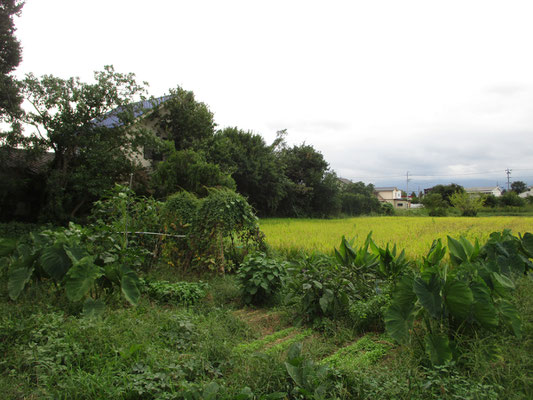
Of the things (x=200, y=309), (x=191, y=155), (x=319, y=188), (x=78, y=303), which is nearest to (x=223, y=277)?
(x=200, y=309)

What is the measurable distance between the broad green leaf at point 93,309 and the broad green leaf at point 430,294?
8.64ft

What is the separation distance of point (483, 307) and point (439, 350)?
1.55 feet

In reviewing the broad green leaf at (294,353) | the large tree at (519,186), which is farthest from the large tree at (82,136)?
the large tree at (519,186)

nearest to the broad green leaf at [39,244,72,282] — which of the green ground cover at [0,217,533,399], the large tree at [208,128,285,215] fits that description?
the green ground cover at [0,217,533,399]

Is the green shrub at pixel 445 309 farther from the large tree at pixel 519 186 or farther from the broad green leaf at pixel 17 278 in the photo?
the large tree at pixel 519 186

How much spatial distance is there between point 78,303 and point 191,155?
10.3 meters

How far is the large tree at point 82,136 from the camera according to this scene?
1160cm

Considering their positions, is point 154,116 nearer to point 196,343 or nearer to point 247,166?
point 247,166

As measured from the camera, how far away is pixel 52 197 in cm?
1175

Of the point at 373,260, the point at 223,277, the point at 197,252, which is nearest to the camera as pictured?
the point at 373,260

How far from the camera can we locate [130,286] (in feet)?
10.2

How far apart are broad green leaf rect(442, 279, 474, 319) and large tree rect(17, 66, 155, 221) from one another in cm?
1175

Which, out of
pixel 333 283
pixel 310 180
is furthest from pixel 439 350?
pixel 310 180

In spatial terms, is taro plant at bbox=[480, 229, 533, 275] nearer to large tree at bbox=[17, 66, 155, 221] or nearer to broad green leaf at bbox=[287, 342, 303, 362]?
broad green leaf at bbox=[287, 342, 303, 362]
